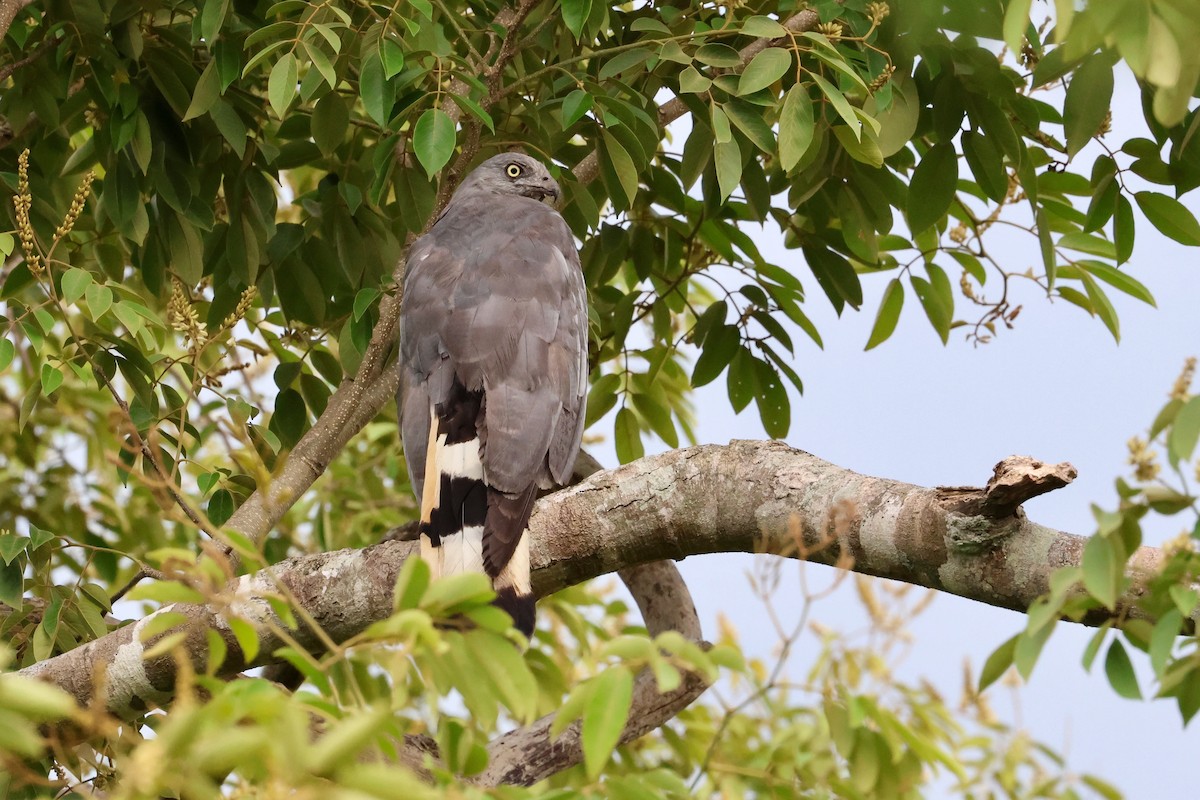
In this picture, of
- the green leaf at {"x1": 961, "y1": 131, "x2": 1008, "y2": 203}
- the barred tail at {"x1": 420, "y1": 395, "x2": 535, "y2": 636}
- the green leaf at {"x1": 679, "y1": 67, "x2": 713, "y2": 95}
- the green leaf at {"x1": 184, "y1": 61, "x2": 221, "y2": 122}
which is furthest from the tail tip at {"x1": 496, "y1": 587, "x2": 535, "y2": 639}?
the green leaf at {"x1": 961, "y1": 131, "x2": 1008, "y2": 203}

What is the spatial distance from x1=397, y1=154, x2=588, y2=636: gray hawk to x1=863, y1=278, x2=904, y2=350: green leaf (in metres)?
0.94

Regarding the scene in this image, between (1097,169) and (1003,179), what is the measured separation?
9.3 inches

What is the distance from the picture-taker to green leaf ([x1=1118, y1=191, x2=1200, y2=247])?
9.87 feet

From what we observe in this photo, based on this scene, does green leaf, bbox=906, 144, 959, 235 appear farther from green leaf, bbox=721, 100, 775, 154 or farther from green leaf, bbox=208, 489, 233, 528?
green leaf, bbox=208, 489, 233, 528

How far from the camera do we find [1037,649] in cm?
155

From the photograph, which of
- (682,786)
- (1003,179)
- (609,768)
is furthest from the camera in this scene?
(609,768)

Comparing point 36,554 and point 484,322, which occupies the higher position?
point 484,322

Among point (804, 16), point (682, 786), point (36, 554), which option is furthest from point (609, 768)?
point (804, 16)

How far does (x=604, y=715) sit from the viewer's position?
1448mm

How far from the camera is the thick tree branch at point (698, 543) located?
2305mm

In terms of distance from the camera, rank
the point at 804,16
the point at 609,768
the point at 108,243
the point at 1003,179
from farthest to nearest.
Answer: the point at 108,243 < the point at 609,768 < the point at 804,16 < the point at 1003,179

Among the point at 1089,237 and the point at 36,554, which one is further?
the point at 1089,237

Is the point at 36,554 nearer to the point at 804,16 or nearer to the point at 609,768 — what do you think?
the point at 609,768

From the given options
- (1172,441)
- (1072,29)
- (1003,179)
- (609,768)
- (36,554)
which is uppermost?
(1072,29)
